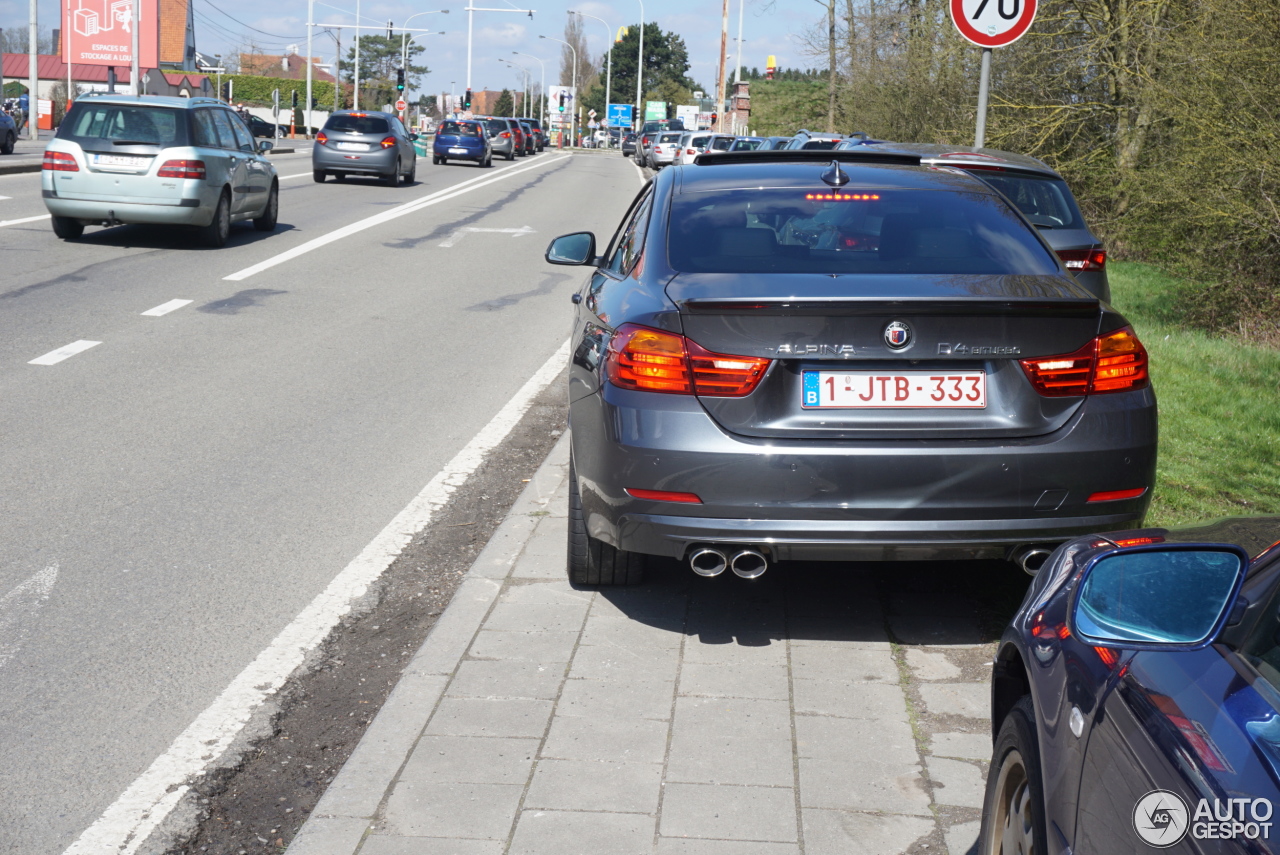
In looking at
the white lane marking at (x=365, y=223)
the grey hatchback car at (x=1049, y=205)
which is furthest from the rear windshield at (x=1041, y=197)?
the white lane marking at (x=365, y=223)

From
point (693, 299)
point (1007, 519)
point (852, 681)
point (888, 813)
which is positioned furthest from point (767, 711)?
point (693, 299)

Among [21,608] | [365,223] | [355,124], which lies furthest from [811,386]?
[355,124]

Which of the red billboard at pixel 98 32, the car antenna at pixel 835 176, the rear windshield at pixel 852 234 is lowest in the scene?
the rear windshield at pixel 852 234

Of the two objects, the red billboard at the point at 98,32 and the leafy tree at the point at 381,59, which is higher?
the leafy tree at the point at 381,59

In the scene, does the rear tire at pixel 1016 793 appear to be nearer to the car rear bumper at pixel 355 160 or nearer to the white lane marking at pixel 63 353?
the white lane marking at pixel 63 353

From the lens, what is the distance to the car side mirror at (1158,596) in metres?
1.92

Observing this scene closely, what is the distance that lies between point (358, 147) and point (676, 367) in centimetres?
2690

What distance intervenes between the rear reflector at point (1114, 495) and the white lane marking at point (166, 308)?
9122 millimetres

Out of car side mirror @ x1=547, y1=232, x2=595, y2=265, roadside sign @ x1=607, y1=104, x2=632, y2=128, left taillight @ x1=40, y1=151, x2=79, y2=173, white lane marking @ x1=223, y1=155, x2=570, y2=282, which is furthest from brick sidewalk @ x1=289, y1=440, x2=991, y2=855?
roadside sign @ x1=607, y1=104, x2=632, y2=128

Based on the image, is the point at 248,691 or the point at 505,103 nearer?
the point at 248,691

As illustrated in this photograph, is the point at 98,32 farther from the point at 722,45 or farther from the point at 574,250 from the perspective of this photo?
the point at 574,250

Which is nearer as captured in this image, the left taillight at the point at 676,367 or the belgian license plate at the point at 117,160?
the left taillight at the point at 676,367

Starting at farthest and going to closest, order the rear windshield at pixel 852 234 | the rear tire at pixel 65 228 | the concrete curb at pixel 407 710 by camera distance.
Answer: the rear tire at pixel 65 228, the rear windshield at pixel 852 234, the concrete curb at pixel 407 710

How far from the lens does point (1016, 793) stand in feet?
8.50
